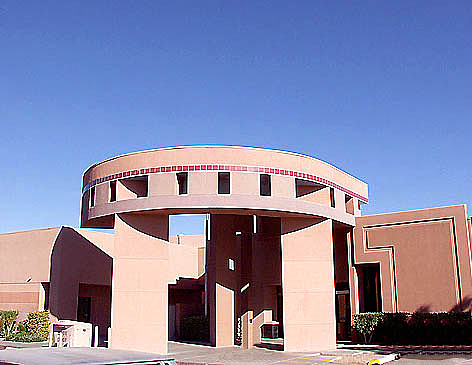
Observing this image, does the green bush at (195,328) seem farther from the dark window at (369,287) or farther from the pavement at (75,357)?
the pavement at (75,357)

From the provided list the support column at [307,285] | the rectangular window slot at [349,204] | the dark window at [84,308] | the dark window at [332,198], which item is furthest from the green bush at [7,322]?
the rectangular window slot at [349,204]

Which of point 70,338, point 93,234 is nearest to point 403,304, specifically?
point 70,338

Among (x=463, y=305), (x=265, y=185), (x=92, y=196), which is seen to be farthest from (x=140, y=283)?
(x=463, y=305)

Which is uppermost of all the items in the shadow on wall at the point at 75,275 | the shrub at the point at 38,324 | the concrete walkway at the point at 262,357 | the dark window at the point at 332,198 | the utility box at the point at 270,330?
the dark window at the point at 332,198

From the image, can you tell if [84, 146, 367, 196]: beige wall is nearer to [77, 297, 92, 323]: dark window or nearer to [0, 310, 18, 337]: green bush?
[0, 310, 18, 337]: green bush

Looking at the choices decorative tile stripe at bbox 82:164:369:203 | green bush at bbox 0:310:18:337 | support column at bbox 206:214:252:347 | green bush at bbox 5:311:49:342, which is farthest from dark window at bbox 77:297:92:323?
decorative tile stripe at bbox 82:164:369:203

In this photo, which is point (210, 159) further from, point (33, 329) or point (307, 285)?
point (33, 329)

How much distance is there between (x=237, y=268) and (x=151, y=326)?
7.16m

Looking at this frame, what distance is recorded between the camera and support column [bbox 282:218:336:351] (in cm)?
2452

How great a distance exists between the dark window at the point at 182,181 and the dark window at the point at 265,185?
133 inches

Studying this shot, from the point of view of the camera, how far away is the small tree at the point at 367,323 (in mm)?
26516

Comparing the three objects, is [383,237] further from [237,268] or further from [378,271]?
[237,268]

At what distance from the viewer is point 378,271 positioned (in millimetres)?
29047

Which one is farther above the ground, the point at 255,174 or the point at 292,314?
the point at 255,174
